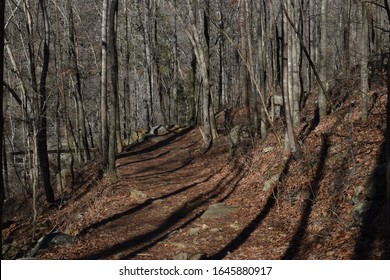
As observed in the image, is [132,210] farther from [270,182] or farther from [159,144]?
[159,144]

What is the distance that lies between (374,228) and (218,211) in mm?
4141

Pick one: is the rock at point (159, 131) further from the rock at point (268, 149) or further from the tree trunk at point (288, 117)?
the tree trunk at point (288, 117)

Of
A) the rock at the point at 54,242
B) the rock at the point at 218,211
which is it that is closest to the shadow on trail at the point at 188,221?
the rock at the point at 218,211

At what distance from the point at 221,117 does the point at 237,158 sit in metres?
13.5

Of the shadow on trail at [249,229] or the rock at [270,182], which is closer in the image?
the shadow on trail at [249,229]

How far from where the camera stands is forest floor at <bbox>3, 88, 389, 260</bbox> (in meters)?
7.48

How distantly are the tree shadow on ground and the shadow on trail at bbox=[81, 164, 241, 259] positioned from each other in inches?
167

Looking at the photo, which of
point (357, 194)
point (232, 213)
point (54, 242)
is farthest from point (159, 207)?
point (357, 194)

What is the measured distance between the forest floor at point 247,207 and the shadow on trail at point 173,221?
26 mm

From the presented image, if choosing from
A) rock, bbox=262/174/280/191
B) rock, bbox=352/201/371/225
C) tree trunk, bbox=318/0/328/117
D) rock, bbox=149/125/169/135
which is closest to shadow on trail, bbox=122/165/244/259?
rock, bbox=262/174/280/191

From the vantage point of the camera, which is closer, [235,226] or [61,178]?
[235,226]

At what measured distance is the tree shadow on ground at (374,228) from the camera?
245 inches

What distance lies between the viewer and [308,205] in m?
8.92

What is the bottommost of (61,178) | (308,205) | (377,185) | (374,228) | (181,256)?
(61,178)
